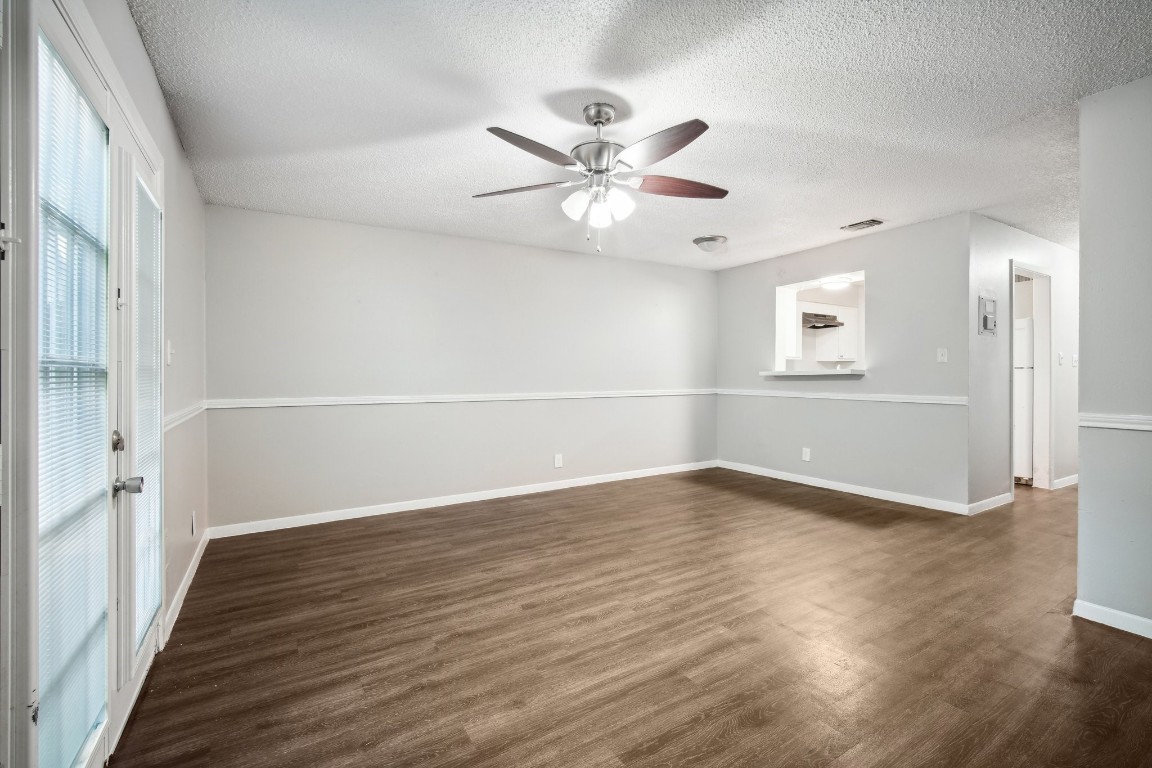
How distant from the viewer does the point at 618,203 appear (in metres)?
2.65

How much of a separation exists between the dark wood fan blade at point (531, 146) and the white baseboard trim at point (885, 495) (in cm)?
388

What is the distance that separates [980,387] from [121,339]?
16.8 ft

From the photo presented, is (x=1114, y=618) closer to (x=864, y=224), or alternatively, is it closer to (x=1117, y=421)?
(x=1117, y=421)

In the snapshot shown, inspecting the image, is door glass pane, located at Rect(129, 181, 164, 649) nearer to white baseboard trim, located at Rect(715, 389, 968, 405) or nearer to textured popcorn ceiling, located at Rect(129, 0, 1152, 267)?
textured popcorn ceiling, located at Rect(129, 0, 1152, 267)

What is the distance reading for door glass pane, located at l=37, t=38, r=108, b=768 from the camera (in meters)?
1.08

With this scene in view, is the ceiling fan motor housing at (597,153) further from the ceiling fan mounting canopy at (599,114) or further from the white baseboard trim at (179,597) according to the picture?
the white baseboard trim at (179,597)

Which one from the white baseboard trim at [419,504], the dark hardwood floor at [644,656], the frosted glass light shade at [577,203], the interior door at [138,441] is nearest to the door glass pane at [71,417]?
the interior door at [138,441]

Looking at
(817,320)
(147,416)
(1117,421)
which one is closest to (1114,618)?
(1117,421)

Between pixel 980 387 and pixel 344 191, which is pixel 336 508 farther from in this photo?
pixel 980 387

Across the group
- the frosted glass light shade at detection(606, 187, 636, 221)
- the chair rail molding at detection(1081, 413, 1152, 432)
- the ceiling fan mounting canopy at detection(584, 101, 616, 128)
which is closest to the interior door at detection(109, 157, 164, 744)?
the ceiling fan mounting canopy at detection(584, 101, 616, 128)

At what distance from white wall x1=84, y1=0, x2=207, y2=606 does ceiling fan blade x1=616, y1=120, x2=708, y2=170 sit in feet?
5.62

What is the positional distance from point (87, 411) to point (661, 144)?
207 cm

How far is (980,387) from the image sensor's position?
403cm

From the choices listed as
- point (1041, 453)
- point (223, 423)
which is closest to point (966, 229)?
point (1041, 453)
